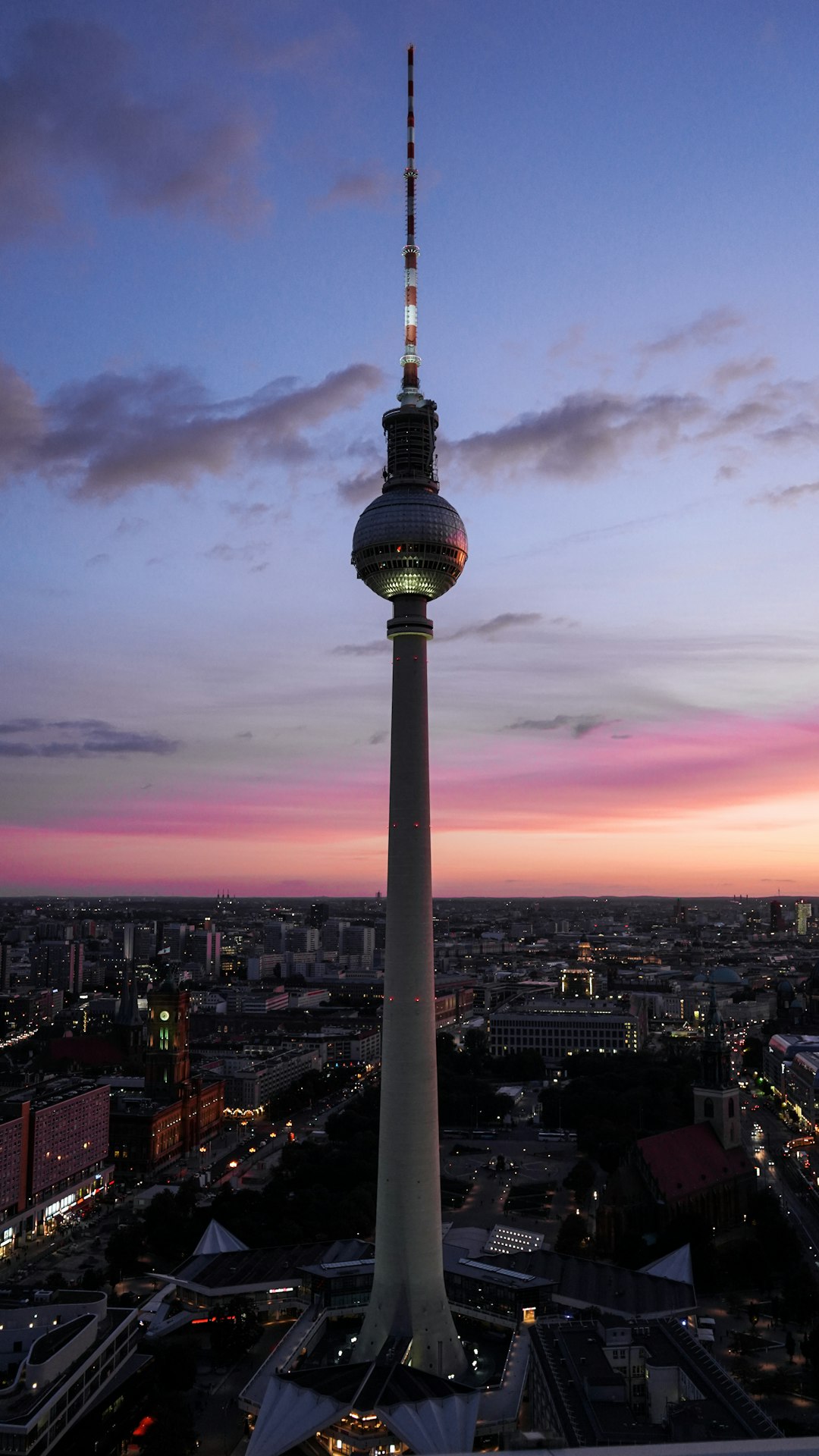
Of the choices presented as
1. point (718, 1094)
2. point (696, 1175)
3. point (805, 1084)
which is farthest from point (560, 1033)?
point (696, 1175)

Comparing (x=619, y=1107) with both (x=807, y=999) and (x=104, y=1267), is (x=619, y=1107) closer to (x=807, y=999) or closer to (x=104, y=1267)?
(x=104, y=1267)

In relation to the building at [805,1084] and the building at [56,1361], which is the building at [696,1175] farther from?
the building at [56,1361]

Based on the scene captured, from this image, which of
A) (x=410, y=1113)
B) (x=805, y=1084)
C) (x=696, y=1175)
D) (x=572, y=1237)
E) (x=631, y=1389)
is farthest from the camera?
(x=805, y=1084)

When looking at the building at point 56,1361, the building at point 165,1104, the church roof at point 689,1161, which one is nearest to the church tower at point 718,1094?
the church roof at point 689,1161

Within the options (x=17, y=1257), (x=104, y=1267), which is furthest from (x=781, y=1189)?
(x=17, y=1257)

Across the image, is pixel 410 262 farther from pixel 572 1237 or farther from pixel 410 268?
pixel 572 1237

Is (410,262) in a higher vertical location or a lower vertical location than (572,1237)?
higher

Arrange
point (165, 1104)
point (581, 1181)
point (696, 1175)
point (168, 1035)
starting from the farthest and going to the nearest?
point (168, 1035) < point (165, 1104) < point (581, 1181) < point (696, 1175)
